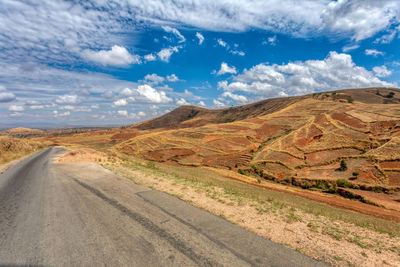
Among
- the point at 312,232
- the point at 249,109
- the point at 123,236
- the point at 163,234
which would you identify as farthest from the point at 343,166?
the point at 249,109

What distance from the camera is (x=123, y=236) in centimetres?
536

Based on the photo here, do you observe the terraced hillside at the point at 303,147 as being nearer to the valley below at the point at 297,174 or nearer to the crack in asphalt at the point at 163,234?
the valley below at the point at 297,174

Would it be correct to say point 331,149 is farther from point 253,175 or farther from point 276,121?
point 276,121

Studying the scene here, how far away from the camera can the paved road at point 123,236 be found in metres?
4.39

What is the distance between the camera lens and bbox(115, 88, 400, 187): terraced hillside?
2315 centimetres

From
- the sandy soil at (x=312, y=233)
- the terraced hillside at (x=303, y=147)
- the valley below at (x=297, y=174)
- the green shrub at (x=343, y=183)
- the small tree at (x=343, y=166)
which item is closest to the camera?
the sandy soil at (x=312, y=233)

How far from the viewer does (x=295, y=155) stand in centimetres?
3186

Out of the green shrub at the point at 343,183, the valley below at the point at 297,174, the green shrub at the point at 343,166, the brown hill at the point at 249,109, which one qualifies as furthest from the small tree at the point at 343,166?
the brown hill at the point at 249,109

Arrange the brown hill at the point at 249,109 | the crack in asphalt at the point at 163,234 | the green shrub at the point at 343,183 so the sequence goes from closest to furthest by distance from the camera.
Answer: the crack in asphalt at the point at 163,234, the green shrub at the point at 343,183, the brown hill at the point at 249,109

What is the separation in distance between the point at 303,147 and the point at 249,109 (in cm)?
9470

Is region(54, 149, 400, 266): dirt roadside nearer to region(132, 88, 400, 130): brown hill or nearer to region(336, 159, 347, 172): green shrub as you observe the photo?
region(336, 159, 347, 172): green shrub

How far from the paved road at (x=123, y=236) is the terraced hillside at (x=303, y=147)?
22.5 m

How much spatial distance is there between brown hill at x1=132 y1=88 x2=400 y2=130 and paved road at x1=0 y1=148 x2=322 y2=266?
8385 cm

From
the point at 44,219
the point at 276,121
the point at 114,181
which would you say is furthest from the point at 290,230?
the point at 276,121
